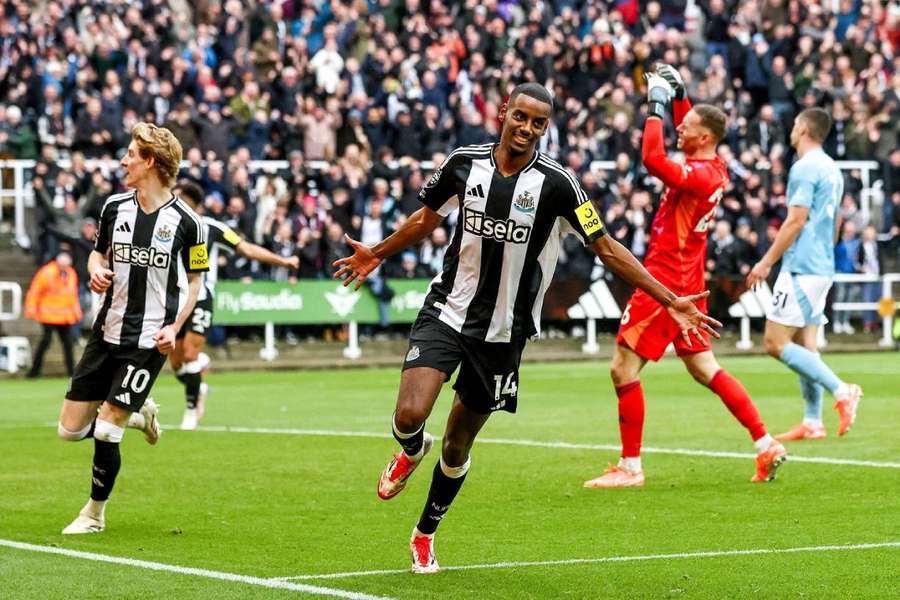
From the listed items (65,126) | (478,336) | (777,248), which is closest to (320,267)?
(65,126)

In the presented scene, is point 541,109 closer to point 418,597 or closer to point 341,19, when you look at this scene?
point 418,597

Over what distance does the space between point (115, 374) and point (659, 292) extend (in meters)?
3.49

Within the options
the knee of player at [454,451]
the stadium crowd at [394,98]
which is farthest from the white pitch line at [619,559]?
the stadium crowd at [394,98]

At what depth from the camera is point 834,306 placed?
33.5 m

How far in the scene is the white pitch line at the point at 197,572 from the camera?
7430mm

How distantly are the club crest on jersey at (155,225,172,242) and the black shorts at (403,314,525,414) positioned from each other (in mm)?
2334

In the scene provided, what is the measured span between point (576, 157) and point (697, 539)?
74.5ft

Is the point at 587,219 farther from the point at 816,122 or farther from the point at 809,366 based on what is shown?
the point at 809,366

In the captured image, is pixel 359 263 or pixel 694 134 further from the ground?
pixel 694 134

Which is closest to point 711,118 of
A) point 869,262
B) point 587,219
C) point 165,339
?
point 587,219

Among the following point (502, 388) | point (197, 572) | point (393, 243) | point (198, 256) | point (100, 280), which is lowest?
point (197, 572)

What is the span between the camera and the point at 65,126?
2841 cm

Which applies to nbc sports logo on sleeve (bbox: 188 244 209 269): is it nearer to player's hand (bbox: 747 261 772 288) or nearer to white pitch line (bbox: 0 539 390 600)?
white pitch line (bbox: 0 539 390 600)

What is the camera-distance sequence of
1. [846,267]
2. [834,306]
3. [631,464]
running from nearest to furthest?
[631,464]
[846,267]
[834,306]
